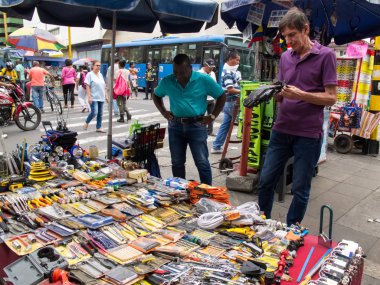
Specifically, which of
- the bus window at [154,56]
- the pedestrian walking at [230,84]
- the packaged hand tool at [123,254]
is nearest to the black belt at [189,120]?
the packaged hand tool at [123,254]

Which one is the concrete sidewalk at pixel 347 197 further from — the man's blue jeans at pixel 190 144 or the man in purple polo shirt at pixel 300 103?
the man in purple polo shirt at pixel 300 103

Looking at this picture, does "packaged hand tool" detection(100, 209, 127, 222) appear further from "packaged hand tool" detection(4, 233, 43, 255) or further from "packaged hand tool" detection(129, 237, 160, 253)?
"packaged hand tool" detection(4, 233, 43, 255)

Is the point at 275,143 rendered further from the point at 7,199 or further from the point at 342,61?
the point at 342,61

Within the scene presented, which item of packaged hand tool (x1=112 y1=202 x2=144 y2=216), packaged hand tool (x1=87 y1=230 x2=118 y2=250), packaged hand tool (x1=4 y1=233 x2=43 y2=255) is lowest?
packaged hand tool (x1=4 y1=233 x2=43 y2=255)

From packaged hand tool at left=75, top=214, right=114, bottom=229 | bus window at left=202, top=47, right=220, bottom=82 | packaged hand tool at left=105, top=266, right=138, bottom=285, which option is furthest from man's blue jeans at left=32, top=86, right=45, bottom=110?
packaged hand tool at left=105, top=266, right=138, bottom=285

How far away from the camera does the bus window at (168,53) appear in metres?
19.4

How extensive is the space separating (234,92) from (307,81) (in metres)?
3.57

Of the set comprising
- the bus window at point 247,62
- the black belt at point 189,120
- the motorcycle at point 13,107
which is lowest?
the motorcycle at point 13,107

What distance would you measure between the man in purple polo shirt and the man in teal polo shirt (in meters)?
1.12

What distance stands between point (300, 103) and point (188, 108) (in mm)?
1505

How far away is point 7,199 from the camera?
11.0 ft

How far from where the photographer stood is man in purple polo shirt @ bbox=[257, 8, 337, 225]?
2.88m

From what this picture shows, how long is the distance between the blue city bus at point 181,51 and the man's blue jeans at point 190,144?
9.55 meters

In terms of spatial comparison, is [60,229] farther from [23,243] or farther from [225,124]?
[225,124]
